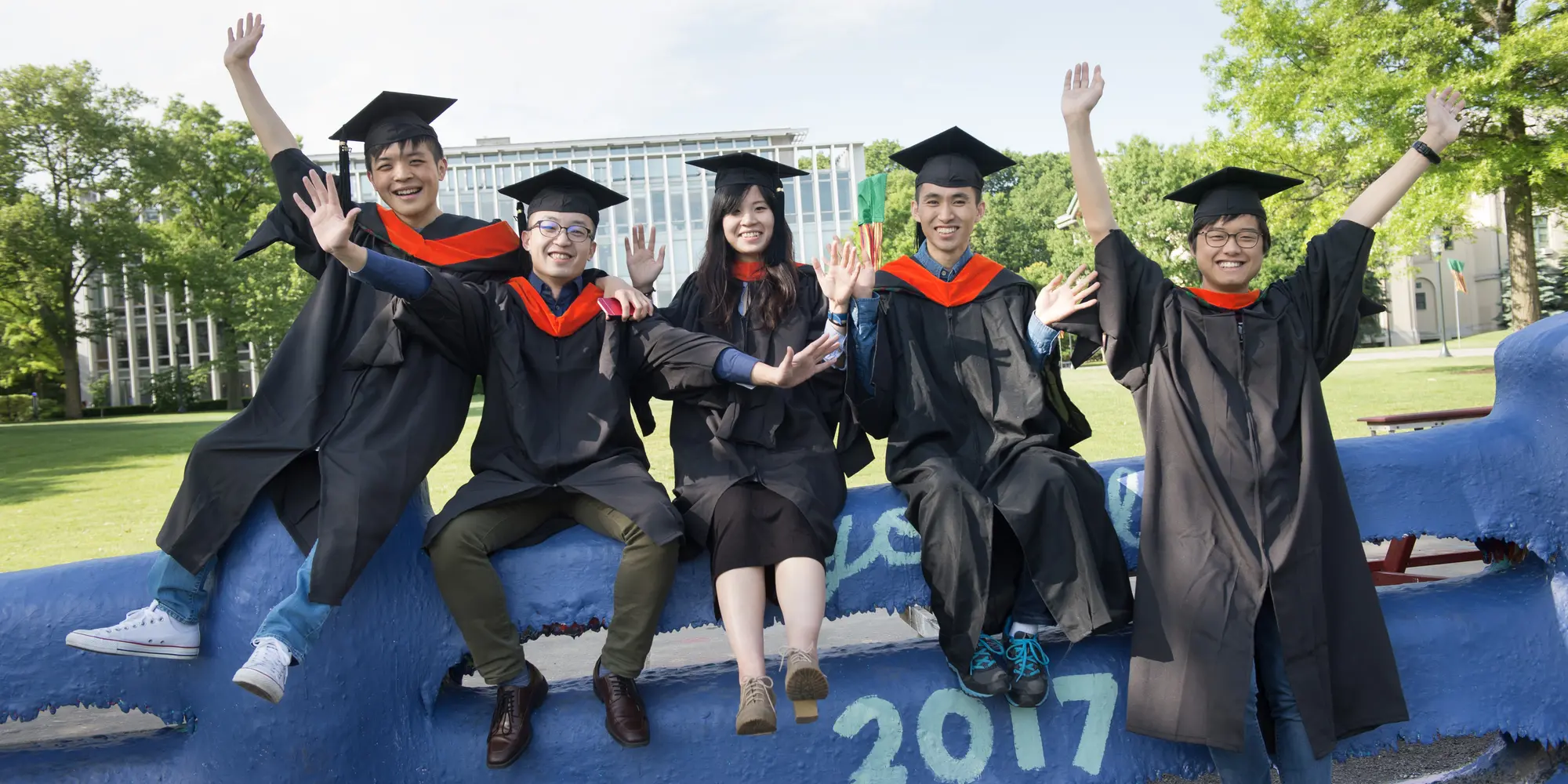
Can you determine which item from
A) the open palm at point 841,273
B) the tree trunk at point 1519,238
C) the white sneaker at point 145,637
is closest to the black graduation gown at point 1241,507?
the open palm at point 841,273

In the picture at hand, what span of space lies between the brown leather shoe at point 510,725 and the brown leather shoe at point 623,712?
0.21 m

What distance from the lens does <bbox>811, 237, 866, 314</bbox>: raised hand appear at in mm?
3418

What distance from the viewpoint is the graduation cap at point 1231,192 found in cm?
339

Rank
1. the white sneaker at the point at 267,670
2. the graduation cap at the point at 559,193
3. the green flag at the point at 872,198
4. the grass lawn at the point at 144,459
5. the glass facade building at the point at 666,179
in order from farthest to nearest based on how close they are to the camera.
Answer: the glass facade building at the point at 666,179 → the grass lawn at the point at 144,459 → the green flag at the point at 872,198 → the graduation cap at the point at 559,193 → the white sneaker at the point at 267,670

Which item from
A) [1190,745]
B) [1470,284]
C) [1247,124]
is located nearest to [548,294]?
[1190,745]

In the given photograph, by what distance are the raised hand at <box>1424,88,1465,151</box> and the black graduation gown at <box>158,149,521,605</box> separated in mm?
3148

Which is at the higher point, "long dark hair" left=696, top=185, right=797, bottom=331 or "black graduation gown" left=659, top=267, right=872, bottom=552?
"long dark hair" left=696, top=185, right=797, bottom=331

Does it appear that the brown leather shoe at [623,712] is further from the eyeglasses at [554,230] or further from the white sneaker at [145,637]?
the eyeglasses at [554,230]

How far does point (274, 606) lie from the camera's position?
272cm

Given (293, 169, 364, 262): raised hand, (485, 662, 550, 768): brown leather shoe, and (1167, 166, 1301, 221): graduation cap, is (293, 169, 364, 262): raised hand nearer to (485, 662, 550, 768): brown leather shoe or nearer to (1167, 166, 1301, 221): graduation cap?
(485, 662, 550, 768): brown leather shoe

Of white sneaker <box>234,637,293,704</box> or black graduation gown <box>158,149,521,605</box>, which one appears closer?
white sneaker <box>234,637,293,704</box>

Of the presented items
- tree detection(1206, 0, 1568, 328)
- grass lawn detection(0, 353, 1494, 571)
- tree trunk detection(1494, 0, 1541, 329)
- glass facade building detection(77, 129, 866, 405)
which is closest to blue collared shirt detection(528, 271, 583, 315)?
grass lawn detection(0, 353, 1494, 571)

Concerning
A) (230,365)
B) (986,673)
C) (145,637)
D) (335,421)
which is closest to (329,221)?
(335,421)

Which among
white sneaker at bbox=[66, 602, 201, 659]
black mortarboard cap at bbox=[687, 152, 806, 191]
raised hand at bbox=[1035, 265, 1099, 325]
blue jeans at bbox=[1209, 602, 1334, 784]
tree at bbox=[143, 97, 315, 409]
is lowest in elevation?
blue jeans at bbox=[1209, 602, 1334, 784]
